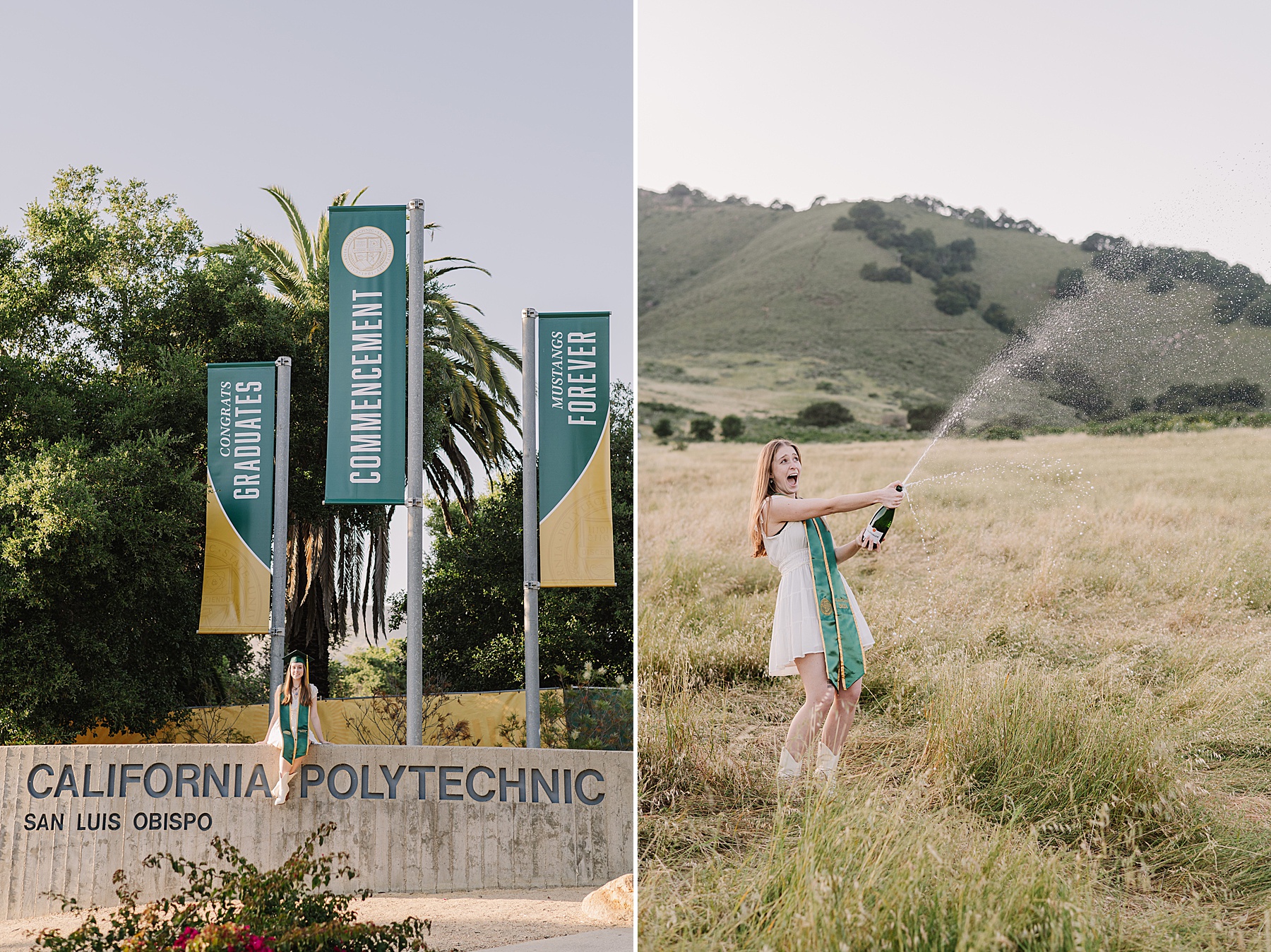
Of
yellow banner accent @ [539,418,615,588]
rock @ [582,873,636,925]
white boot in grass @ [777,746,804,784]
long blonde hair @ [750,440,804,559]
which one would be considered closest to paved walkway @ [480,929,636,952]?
rock @ [582,873,636,925]

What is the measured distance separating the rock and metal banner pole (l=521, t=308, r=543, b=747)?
2857mm

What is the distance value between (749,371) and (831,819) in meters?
58.7

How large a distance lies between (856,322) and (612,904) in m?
64.1

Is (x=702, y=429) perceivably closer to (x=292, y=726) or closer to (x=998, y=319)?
(x=998, y=319)

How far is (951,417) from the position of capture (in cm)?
718

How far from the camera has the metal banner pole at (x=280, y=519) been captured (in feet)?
45.2

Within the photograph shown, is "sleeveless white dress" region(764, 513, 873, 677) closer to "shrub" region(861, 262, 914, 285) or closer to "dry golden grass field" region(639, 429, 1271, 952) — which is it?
"dry golden grass field" region(639, 429, 1271, 952)

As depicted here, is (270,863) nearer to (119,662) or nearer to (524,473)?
(524,473)

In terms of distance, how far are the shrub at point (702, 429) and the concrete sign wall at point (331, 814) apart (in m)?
29.7

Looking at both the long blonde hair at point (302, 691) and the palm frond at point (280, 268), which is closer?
the long blonde hair at point (302, 691)

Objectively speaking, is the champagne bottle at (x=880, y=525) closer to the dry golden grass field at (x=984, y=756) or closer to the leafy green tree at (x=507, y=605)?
the dry golden grass field at (x=984, y=756)

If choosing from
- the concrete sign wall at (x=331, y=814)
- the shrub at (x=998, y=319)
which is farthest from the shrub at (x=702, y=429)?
the concrete sign wall at (x=331, y=814)

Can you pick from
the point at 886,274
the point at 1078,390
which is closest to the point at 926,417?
the point at 1078,390

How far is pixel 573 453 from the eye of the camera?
11344 mm
